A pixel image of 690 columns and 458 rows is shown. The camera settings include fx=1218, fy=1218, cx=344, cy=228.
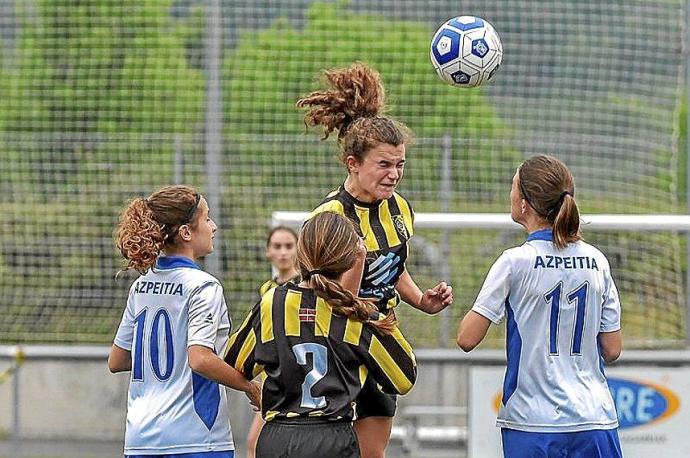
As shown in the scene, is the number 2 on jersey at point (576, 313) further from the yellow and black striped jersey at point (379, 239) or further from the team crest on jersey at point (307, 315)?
the team crest on jersey at point (307, 315)

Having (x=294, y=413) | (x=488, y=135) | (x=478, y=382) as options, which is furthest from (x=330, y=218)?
(x=488, y=135)

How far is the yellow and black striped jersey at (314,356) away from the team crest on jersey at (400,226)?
94 centimetres

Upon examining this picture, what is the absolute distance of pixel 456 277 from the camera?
916 centimetres

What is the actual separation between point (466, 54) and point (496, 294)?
51.6 inches

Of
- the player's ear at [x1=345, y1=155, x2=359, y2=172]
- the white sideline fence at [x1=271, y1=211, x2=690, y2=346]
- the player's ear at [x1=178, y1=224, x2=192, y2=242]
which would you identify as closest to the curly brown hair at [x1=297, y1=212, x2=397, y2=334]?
the player's ear at [x1=178, y1=224, x2=192, y2=242]

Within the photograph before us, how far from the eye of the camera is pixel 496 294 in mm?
4227

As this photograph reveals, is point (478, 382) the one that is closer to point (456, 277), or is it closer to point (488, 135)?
point (456, 277)

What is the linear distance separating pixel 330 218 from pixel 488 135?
5.62 m

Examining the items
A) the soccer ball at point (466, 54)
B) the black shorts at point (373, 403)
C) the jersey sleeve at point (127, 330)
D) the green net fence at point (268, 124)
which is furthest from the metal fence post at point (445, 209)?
the jersey sleeve at point (127, 330)

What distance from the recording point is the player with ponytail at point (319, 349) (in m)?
3.74

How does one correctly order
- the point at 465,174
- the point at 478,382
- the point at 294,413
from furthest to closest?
the point at 465,174 → the point at 478,382 → the point at 294,413

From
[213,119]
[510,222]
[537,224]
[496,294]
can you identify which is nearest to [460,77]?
[537,224]

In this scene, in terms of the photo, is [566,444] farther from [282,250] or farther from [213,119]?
[213,119]

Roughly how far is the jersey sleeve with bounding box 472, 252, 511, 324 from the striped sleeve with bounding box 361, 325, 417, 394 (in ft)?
1.46
